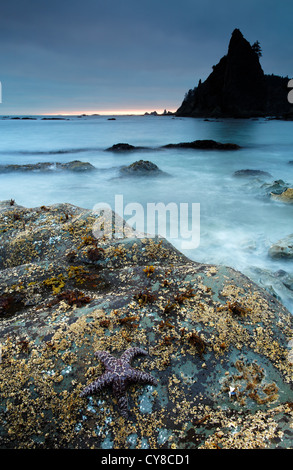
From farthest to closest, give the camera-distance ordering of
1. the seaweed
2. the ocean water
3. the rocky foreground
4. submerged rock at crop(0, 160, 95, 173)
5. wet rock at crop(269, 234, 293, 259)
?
submerged rock at crop(0, 160, 95, 173) → the ocean water → wet rock at crop(269, 234, 293, 259) → the seaweed → the rocky foreground

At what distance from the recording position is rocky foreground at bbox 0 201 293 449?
7.69 feet

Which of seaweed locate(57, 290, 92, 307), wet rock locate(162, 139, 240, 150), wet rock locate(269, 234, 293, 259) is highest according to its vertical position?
wet rock locate(162, 139, 240, 150)

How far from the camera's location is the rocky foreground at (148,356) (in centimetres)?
234

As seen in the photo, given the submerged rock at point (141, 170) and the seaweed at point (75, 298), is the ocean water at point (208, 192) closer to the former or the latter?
the submerged rock at point (141, 170)

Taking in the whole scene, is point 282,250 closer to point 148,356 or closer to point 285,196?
point 148,356

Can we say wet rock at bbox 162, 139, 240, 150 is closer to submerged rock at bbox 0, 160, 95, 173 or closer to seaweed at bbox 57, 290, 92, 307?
submerged rock at bbox 0, 160, 95, 173

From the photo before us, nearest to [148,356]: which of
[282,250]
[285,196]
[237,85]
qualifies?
[282,250]

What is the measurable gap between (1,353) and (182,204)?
11056 millimetres

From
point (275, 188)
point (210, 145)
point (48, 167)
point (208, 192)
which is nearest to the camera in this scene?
point (275, 188)

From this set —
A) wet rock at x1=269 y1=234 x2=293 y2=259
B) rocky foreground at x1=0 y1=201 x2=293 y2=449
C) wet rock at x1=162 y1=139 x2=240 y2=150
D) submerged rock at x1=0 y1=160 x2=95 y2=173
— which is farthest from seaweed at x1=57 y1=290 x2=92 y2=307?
wet rock at x1=162 y1=139 x2=240 y2=150

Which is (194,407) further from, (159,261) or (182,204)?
(182,204)

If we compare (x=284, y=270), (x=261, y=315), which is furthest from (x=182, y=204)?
(x=261, y=315)

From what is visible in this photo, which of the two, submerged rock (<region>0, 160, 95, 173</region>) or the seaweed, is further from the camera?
submerged rock (<region>0, 160, 95, 173</region>)

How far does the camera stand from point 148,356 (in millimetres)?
2848
